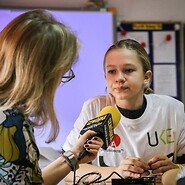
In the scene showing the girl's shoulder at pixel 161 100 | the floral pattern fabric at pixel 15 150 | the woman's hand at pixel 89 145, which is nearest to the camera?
the floral pattern fabric at pixel 15 150

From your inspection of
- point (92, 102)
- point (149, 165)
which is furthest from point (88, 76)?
point (149, 165)

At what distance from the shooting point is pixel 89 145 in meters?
1.10

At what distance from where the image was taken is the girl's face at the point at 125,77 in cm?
143

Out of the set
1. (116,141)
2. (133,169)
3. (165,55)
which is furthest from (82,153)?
(165,55)

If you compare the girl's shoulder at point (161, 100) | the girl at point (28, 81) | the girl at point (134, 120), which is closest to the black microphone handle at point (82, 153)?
the girl at point (28, 81)

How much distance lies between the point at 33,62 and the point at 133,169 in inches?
23.4

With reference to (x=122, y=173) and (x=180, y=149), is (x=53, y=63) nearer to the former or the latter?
(x=122, y=173)

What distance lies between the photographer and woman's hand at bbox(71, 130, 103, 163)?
1096mm

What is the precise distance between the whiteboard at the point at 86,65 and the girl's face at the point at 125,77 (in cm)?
78

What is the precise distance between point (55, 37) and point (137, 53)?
62 cm

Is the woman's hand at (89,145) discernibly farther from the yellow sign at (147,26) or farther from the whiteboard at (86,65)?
the yellow sign at (147,26)

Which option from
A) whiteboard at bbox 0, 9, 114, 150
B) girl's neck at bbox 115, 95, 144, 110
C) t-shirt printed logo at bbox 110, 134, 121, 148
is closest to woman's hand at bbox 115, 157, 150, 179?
t-shirt printed logo at bbox 110, 134, 121, 148

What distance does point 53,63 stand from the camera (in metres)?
0.91

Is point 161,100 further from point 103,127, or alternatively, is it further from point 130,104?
point 103,127
